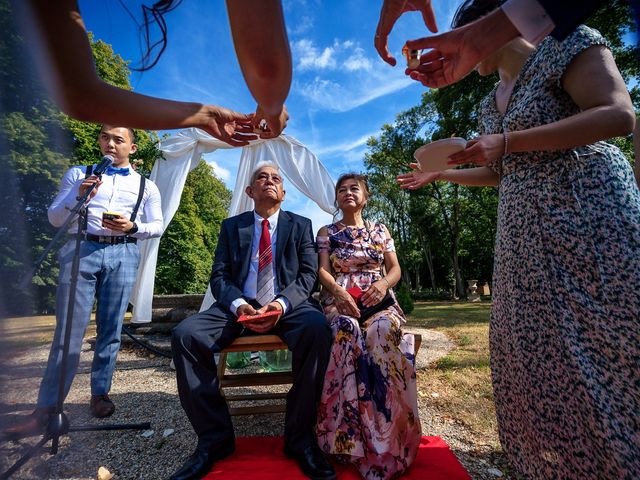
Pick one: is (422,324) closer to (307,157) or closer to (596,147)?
(307,157)

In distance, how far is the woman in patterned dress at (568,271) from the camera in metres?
1.10

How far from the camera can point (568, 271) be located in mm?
1241

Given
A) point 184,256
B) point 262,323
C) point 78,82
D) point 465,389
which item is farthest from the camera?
point 184,256

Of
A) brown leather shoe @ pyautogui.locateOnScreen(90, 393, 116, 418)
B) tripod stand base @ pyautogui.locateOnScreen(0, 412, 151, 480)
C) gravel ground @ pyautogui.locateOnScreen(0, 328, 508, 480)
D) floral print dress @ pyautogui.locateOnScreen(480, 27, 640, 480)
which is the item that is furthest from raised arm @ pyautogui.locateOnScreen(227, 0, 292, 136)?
brown leather shoe @ pyautogui.locateOnScreen(90, 393, 116, 418)

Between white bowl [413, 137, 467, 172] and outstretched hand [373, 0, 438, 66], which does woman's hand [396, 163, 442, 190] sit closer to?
white bowl [413, 137, 467, 172]

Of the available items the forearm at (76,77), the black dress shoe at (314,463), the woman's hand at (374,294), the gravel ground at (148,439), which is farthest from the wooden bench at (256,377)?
the forearm at (76,77)

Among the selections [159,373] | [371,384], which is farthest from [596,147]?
[159,373]

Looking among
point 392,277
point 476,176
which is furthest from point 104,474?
point 476,176

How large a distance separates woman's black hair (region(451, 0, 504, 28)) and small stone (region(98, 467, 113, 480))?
3141mm

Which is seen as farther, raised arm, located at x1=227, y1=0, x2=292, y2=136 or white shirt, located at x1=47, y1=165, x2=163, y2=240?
white shirt, located at x1=47, y1=165, x2=163, y2=240

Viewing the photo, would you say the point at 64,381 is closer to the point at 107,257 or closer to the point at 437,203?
the point at 107,257

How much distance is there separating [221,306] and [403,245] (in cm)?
2830

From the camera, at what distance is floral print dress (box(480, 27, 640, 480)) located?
3.60 feet

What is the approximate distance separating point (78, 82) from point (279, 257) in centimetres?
223
